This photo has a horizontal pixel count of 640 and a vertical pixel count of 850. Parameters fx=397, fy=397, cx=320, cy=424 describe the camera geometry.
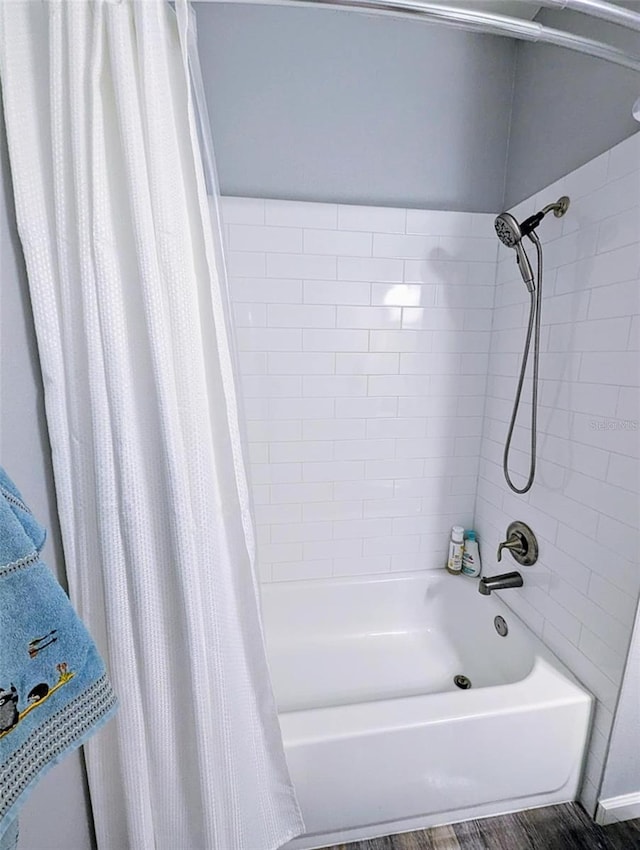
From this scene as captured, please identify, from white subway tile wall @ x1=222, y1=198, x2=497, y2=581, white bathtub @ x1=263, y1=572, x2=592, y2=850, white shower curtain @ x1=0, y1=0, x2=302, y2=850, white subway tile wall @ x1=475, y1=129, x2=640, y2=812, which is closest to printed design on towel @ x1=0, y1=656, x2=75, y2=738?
white shower curtain @ x1=0, y1=0, x2=302, y2=850

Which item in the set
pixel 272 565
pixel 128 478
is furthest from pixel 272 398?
pixel 128 478

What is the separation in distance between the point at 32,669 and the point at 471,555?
162 cm

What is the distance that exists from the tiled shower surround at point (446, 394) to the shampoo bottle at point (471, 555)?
0.16 feet

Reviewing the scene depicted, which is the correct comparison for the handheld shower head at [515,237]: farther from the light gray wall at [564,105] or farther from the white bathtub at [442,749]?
the white bathtub at [442,749]

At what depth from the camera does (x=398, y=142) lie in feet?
4.82

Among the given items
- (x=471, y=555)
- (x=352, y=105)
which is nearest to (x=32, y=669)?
(x=471, y=555)

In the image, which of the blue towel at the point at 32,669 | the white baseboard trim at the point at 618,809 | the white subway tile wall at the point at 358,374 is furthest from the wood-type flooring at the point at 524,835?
the blue towel at the point at 32,669

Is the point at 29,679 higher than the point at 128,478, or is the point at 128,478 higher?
the point at 128,478

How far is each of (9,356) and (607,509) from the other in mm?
1410

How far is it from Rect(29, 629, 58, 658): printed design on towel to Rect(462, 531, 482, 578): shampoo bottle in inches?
62.9

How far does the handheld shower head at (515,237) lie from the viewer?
1229 millimetres

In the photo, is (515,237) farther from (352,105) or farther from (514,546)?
(514,546)

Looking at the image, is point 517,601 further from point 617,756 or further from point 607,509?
point 607,509

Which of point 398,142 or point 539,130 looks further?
point 398,142
